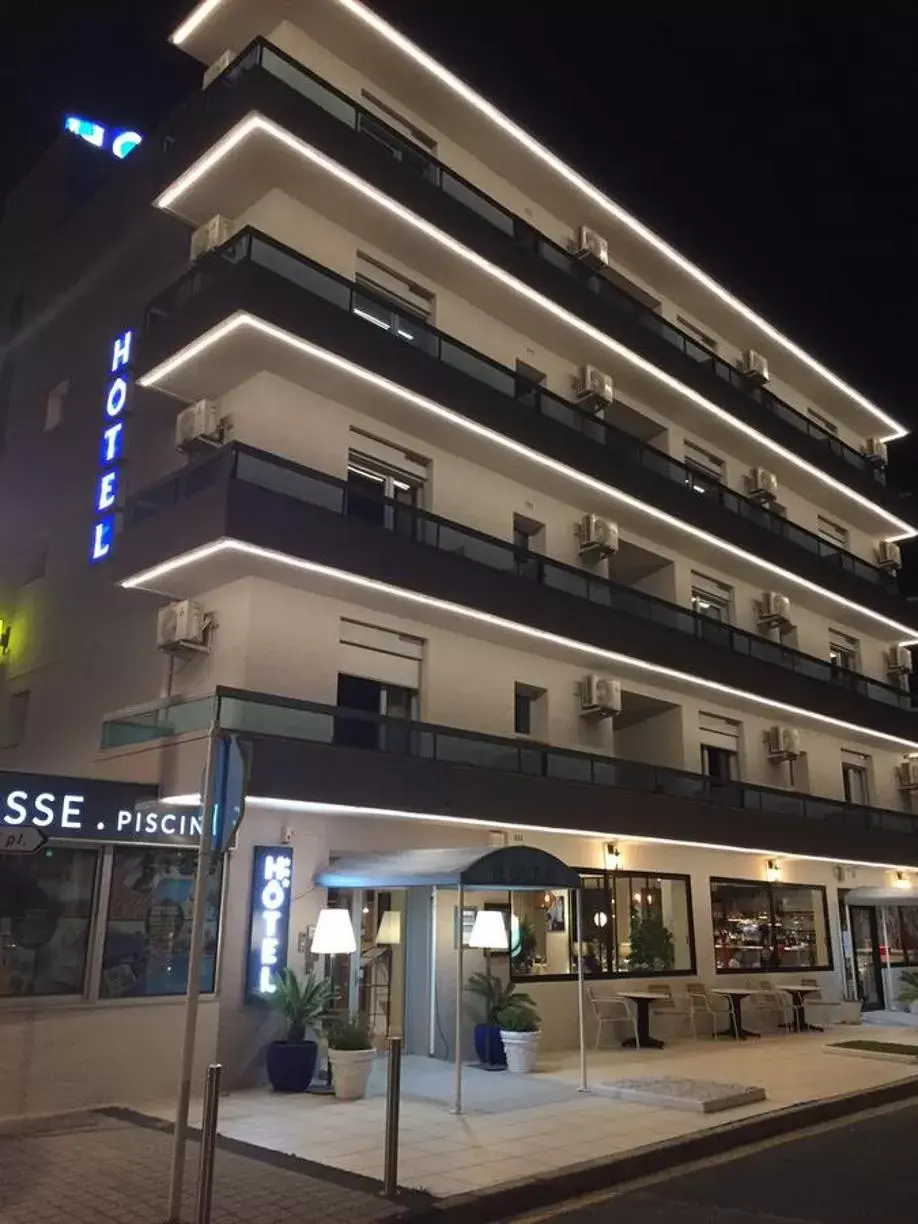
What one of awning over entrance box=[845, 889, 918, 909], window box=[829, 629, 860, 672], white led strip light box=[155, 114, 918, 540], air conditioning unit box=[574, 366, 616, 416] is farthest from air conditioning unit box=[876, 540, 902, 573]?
air conditioning unit box=[574, 366, 616, 416]

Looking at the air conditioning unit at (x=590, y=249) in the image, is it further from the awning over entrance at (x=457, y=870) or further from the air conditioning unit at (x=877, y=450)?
the awning over entrance at (x=457, y=870)

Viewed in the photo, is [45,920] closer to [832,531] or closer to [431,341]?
[431,341]

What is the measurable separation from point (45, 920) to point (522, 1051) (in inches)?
250

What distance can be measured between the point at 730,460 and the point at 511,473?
8787mm

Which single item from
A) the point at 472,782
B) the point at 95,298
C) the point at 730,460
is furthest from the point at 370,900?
the point at 730,460

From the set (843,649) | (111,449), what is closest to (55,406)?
(111,449)

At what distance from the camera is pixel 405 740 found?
13.5 m

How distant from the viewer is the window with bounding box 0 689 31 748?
1706 centimetres

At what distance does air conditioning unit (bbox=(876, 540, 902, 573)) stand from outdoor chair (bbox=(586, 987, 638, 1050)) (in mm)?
18332

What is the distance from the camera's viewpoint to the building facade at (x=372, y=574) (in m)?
11.8

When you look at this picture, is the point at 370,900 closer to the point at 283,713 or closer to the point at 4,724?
the point at 283,713

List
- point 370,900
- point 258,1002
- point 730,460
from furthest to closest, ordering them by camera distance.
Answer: point 730,460
point 370,900
point 258,1002

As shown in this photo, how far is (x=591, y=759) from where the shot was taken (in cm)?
1608

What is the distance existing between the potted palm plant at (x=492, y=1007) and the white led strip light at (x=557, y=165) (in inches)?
592
